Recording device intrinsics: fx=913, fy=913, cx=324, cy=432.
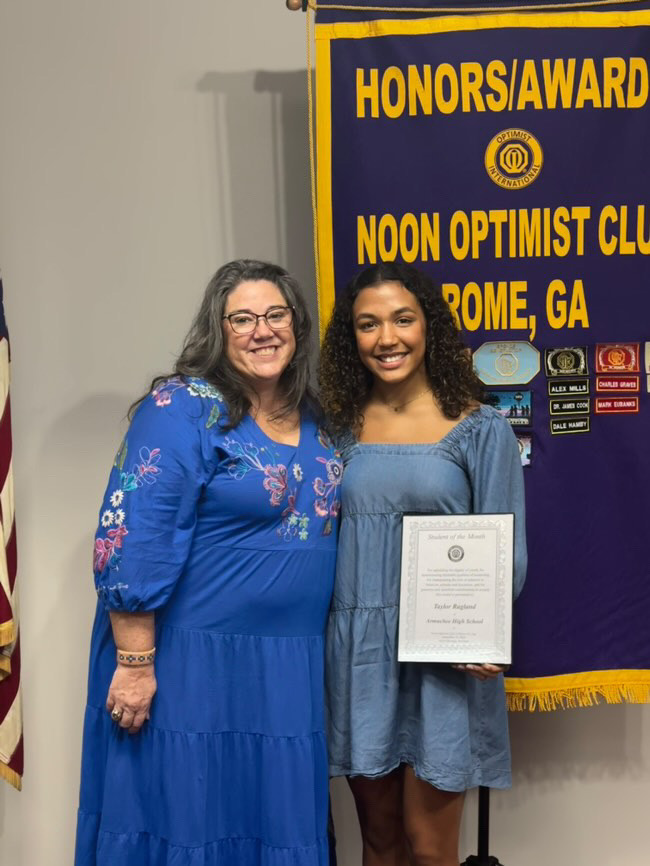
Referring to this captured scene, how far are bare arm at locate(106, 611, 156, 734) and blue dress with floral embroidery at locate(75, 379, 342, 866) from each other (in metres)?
0.03

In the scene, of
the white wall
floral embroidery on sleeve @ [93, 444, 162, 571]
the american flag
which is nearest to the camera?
floral embroidery on sleeve @ [93, 444, 162, 571]

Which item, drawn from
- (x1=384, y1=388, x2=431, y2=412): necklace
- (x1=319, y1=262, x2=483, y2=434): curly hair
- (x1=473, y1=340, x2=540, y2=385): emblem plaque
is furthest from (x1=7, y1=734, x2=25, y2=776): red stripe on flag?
(x1=473, y1=340, x2=540, y2=385): emblem plaque

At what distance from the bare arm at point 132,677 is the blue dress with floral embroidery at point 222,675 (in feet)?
0.10

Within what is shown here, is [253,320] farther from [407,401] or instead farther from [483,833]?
[483,833]

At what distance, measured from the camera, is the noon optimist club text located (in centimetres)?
217

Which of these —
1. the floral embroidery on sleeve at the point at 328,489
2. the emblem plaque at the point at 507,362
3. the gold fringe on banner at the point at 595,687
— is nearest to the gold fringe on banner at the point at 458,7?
the emblem plaque at the point at 507,362

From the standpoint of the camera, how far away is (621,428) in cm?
223

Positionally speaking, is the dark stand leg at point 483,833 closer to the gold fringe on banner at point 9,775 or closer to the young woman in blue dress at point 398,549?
the young woman in blue dress at point 398,549

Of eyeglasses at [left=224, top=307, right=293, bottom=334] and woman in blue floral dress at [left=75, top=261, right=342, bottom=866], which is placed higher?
eyeglasses at [left=224, top=307, right=293, bottom=334]

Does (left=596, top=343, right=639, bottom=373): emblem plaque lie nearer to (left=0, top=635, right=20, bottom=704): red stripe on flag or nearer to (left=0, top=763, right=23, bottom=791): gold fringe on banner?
(left=0, top=635, right=20, bottom=704): red stripe on flag

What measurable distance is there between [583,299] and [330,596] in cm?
96

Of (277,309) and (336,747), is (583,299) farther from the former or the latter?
(336,747)

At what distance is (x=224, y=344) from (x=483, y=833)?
4.60 ft

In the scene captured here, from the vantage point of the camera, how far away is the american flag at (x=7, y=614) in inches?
82.9
